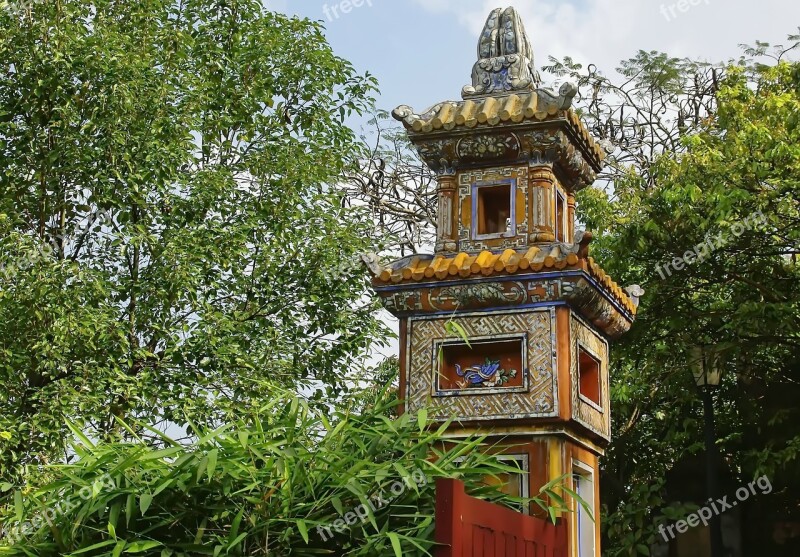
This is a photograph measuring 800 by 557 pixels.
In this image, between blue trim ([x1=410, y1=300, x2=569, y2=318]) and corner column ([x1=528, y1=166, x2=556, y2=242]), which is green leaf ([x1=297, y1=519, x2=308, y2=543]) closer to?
blue trim ([x1=410, y1=300, x2=569, y2=318])

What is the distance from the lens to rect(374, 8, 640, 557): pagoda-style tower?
6914mm

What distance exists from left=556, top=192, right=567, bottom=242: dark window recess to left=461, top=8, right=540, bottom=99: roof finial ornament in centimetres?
79

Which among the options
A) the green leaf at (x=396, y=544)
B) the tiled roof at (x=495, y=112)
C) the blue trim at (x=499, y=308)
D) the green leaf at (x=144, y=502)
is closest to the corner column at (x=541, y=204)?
the tiled roof at (x=495, y=112)

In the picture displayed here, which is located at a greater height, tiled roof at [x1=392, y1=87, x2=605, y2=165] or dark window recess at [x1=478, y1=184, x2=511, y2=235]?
tiled roof at [x1=392, y1=87, x2=605, y2=165]

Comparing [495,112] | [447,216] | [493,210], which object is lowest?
[447,216]

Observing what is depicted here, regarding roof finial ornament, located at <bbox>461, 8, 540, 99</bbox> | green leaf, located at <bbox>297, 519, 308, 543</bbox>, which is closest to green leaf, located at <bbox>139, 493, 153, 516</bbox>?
green leaf, located at <bbox>297, 519, 308, 543</bbox>

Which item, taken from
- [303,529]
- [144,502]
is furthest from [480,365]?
[144,502]

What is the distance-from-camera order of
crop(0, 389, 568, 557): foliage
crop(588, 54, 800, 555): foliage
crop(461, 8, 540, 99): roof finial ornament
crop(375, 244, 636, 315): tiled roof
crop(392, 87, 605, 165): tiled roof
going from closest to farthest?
1. crop(0, 389, 568, 557): foliage
2. crop(375, 244, 636, 315): tiled roof
3. crop(392, 87, 605, 165): tiled roof
4. crop(461, 8, 540, 99): roof finial ornament
5. crop(588, 54, 800, 555): foliage

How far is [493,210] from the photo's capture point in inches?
315

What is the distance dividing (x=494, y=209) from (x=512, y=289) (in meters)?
1.09

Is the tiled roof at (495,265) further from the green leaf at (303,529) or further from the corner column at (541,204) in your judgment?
the green leaf at (303,529)

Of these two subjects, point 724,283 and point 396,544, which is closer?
point 396,544

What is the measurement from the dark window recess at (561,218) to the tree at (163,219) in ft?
10.3

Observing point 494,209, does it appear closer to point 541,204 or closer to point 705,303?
point 541,204
